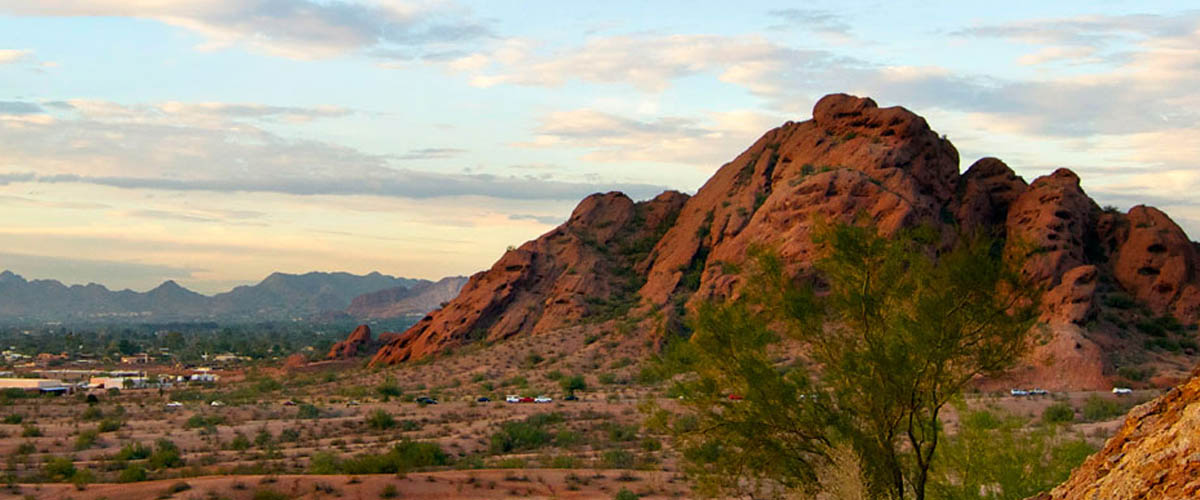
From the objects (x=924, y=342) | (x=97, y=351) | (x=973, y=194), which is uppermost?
(x=973, y=194)

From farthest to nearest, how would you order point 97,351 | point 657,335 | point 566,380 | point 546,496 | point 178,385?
point 97,351 < point 178,385 < point 657,335 < point 566,380 < point 546,496

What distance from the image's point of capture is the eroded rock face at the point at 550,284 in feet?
Result: 252

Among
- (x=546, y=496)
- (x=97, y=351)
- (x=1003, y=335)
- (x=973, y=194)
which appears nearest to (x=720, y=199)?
(x=973, y=194)

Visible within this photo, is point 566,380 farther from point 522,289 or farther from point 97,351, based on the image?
point 97,351

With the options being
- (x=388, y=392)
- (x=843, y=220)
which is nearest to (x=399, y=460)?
(x=388, y=392)

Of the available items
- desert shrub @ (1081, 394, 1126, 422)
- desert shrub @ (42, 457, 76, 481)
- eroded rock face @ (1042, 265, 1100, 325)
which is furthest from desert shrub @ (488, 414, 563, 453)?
eroded rock face @ (1042, 265, 1100, 325)

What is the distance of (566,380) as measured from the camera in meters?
60.5

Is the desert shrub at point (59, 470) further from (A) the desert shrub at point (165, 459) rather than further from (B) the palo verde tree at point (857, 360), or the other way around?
(B) the palo verde tree at point (857, 360)

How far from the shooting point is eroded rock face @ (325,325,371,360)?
86812 mm

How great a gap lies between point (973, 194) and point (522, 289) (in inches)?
1297

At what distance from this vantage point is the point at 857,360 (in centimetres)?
1989

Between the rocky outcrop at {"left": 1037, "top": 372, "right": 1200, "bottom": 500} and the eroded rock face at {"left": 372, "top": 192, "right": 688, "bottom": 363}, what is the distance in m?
63.4

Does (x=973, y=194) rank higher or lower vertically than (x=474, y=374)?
higher

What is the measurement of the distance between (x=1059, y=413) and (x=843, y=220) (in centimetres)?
1477
